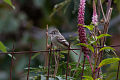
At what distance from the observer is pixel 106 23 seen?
1.40m

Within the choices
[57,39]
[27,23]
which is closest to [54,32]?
[57,39]

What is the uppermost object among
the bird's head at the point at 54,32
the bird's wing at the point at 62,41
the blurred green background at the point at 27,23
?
the blurred green background at the point at 27,23

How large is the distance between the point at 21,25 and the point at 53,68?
1.96 meters

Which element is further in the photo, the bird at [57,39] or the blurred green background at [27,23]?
the blurred green background at [27,23]

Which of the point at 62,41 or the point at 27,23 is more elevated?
the point at 27,23

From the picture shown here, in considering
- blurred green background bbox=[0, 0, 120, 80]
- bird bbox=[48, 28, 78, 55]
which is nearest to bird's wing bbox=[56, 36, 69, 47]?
bird bbox=[48, 28, 78, 55]

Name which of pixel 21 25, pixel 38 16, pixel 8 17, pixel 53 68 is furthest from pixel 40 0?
pixel 53 68

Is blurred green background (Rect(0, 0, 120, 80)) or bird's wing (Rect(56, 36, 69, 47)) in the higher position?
blurred green background (Rect(0, 0, 120, 80))

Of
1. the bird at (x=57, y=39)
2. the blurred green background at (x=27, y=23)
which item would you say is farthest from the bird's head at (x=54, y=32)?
the blurred green background at (x=27, y=23)

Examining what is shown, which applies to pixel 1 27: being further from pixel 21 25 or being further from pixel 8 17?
pixel 21 25

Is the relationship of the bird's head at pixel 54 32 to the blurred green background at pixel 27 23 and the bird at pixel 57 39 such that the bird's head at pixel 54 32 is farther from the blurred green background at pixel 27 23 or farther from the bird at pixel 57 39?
the blurred green background at pixel 27 23

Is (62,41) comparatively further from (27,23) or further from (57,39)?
(27,23)

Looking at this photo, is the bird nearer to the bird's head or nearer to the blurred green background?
the bird's head

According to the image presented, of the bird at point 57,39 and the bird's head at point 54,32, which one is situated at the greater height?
the bird's head at point 54,32
